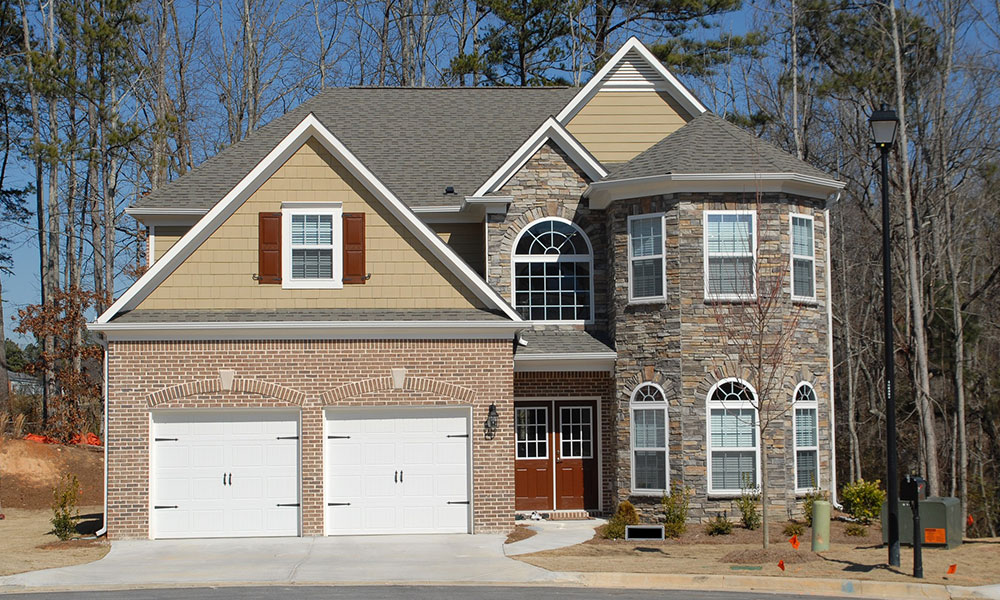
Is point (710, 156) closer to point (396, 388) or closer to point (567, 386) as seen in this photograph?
point (567, 386)

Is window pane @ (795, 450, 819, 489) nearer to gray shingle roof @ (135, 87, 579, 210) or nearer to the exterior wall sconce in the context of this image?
the exterior wall sconce

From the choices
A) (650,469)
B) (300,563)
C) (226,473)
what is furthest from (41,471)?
(650,469)

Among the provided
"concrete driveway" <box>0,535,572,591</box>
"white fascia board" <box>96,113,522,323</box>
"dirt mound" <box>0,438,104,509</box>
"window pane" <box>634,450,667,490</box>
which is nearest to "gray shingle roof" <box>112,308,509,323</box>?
"white fascia board" <box>96,113,522,323</box>

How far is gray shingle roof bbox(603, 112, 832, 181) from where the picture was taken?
2050cm

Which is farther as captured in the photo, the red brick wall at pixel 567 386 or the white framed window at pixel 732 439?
the red brick wall at pixel 567 386

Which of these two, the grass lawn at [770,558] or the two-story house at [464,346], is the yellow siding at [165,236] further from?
the grass lawn at [770,558]

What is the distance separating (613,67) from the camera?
23.9m

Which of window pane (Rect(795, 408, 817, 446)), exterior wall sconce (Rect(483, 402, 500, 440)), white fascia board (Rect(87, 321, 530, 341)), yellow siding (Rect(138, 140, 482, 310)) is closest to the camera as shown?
white fascia board (Rect(87, 321, 530, 341))

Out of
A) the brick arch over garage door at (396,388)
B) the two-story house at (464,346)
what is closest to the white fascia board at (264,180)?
the two-story house at (464,346)

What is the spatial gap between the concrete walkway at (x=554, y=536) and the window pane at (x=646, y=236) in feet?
17.4

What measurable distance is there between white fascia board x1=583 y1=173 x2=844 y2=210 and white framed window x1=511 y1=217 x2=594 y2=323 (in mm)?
1629

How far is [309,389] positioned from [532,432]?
537 centimetres

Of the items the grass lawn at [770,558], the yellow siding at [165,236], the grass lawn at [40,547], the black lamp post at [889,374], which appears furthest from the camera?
the yellow siding at [165,236]

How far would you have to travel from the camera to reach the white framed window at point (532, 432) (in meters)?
22.4
